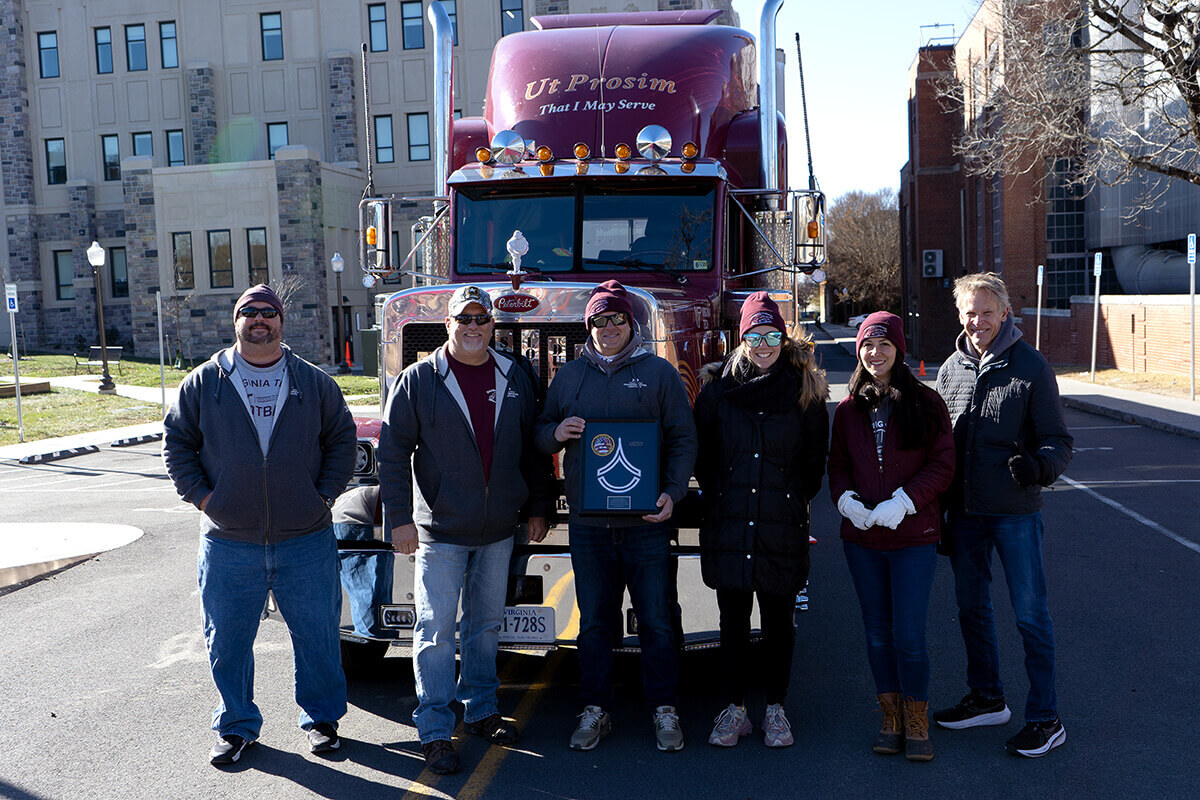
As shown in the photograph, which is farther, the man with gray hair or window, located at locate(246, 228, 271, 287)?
window, located at locate(246, 228, 271, 287)

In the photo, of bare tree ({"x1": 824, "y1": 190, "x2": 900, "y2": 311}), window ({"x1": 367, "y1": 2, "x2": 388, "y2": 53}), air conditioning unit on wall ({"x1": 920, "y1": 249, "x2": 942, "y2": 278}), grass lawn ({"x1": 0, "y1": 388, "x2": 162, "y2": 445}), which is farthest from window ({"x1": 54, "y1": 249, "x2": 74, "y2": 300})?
bare tree ({"x1": 824, "y1": 190, "x2": 900, "y2": 311})

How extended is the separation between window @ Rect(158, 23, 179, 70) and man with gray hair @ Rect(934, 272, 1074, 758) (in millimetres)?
46004

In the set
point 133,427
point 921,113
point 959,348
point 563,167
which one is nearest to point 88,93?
point 133,427

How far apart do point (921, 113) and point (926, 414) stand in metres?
42.7

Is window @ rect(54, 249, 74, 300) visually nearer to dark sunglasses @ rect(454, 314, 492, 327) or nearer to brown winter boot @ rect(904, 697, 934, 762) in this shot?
dark sunglasses @ rect(454, 314, 492, 327)

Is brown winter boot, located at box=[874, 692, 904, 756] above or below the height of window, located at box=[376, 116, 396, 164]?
below

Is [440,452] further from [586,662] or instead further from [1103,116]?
[1103,116]

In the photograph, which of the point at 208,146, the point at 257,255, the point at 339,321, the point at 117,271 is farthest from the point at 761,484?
the point at 117,271

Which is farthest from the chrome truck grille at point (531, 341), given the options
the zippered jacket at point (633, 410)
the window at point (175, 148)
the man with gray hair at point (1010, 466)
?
the window at point (175, 148)

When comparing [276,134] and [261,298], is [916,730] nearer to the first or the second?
[261,298]

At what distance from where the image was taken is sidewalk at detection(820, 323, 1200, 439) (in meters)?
16.6

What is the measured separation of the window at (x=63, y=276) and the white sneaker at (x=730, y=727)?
159 feet

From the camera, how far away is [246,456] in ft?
15.3

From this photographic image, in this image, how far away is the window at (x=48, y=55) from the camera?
150ft
